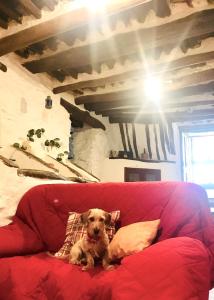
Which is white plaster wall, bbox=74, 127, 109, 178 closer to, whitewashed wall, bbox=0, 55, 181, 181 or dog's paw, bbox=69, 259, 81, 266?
whitewashed wall, bbox=0, 55, 181, 181

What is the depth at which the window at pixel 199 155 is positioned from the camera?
785 cm

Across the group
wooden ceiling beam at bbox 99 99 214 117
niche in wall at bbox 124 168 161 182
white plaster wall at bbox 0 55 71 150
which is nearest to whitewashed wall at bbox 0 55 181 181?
white plaster wall at bbox 0 55 71 150

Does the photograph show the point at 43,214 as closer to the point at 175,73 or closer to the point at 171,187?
the point at 171,187

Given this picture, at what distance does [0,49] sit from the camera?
3.97 m

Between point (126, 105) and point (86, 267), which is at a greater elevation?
→ point (126, 105)

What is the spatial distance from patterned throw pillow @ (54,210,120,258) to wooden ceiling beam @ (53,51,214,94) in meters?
3.08

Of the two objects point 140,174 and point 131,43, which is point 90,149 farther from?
point 131,43

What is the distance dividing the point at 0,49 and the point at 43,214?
2.50 m

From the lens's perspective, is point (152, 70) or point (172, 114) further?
point (172, 114)

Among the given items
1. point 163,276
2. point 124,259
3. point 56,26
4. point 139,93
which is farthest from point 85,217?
point 139,93

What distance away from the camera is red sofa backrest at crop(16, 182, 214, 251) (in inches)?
74.4

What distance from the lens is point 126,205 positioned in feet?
7.11

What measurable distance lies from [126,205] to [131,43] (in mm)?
2648

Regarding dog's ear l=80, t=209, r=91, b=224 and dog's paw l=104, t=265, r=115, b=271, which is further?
dog's ear l=80, t=209, r=91, b=224
